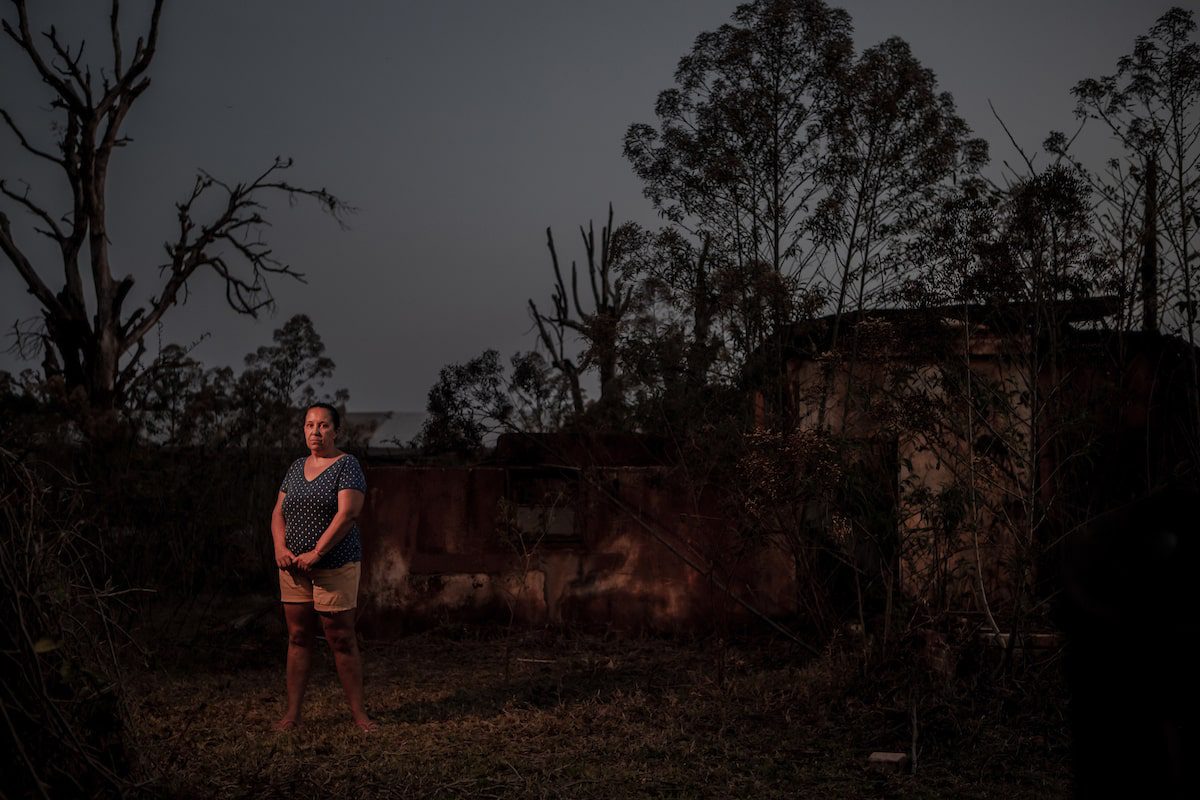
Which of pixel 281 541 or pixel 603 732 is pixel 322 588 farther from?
pixel 603 732

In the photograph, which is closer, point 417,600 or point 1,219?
point 417,600

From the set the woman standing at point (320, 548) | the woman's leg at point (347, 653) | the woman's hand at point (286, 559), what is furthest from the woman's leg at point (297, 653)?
the woman's hand at point (286, 559)

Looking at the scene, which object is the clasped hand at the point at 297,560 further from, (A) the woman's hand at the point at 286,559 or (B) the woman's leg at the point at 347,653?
(B) the woman's leg at the point at 347,653

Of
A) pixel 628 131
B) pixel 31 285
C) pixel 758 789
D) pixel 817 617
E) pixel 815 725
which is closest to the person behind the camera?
pixel 758 789

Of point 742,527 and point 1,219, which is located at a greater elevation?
point 1,219

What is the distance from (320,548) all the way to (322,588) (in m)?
0.29

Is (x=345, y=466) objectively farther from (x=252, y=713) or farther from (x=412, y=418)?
(x=412, y=418)

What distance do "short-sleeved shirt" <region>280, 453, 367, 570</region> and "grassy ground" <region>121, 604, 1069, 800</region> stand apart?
3.78 feet

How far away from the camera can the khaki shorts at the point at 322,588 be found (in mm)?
6219

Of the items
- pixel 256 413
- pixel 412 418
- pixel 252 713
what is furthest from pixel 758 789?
pixel 412 418

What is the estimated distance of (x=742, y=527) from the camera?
9.27m

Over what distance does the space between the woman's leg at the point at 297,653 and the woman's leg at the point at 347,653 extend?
0.11 meters

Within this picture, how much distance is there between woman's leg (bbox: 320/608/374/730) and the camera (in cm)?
628

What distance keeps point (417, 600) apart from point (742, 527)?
3605mm
